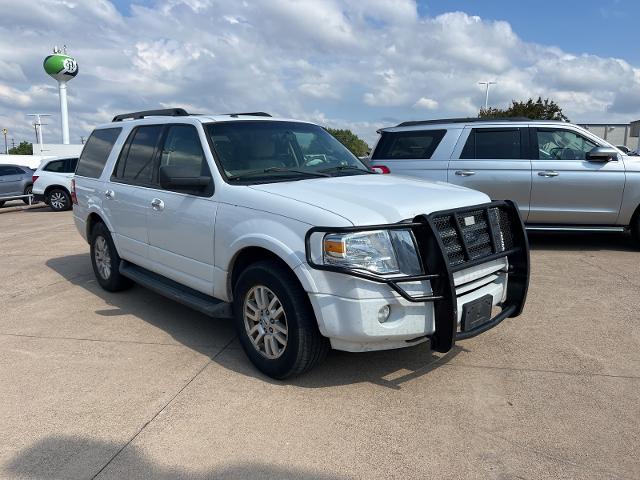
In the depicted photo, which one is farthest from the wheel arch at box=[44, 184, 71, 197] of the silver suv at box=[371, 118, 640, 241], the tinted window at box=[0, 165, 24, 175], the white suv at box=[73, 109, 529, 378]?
the silver suv at box=[371, 118, 640, 241]

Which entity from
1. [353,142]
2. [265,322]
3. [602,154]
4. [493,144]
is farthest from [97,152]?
[353,142]

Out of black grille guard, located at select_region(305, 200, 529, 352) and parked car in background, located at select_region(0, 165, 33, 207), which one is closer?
black grille guard, located at select_region(305, 200, 529, 352)

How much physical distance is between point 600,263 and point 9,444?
266 inches

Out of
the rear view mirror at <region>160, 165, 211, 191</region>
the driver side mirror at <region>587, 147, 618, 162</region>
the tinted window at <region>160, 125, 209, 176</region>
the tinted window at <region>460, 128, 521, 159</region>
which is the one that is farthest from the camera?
the tinted window at <region>460, 128, 521, 159</region>

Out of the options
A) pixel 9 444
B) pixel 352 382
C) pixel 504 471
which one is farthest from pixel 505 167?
pixel 9 444

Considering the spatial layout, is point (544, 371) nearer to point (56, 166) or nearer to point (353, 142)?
point (56, 166)

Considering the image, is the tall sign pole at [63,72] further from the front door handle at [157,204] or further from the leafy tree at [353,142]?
the front door handle at [157,204]

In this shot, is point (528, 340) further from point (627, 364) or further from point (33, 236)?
point (33, 236)

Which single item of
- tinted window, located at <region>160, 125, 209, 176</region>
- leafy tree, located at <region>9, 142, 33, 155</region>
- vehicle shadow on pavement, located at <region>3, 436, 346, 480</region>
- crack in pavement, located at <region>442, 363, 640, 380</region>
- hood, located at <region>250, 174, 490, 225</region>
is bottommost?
vehicle shadow on pavement, located at <region>3, 436, 346, 480</region>

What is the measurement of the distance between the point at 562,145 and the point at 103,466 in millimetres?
7229

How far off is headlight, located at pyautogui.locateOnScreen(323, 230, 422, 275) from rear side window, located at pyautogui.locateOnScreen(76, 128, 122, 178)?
12.2 ft

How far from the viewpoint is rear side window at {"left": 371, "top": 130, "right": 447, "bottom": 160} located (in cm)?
816

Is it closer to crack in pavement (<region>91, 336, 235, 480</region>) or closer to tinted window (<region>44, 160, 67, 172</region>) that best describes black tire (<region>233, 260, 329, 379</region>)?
crack in pavement (<region>91, 336, 235, 480</region>)

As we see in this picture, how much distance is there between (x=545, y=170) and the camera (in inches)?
296
